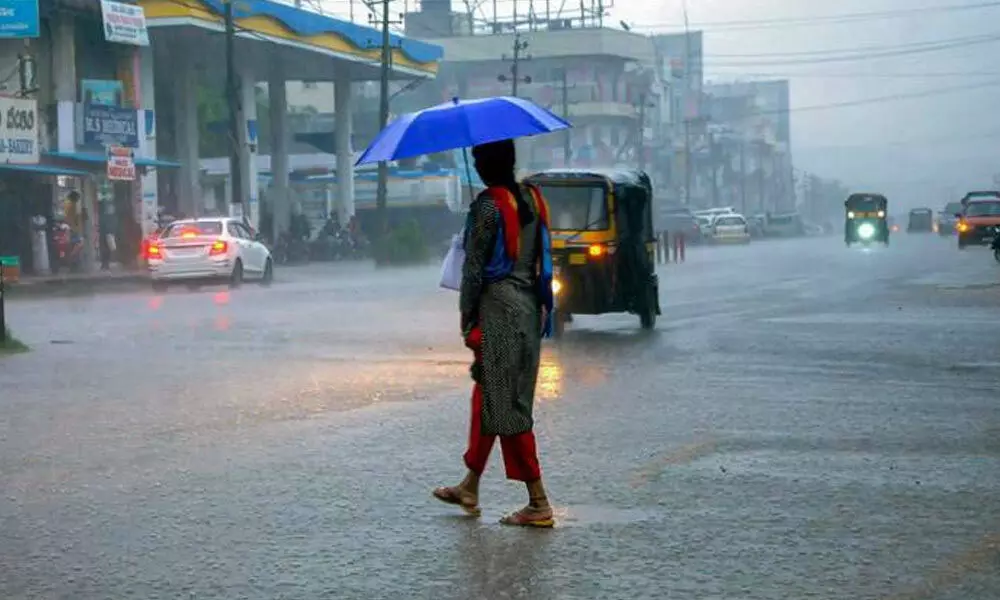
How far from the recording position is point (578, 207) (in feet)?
65.4

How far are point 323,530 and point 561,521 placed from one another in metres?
1.08

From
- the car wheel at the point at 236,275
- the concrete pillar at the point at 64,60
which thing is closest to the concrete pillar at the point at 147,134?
the concrete pillar at the point at 64,60

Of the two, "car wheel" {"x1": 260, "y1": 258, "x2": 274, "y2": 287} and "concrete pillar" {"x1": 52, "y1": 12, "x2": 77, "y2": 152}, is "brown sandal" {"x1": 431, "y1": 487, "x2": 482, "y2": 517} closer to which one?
"car wheel" {"x1": 260, "y1": 258, "x2": 274, "y2": 287}

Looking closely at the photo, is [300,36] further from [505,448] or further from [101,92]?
[505,448]

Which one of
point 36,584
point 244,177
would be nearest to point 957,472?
point 36,584

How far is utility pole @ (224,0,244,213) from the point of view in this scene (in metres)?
49.1

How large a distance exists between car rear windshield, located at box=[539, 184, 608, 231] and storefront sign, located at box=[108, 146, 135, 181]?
72.7ft

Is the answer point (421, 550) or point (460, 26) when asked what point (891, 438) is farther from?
point (460, 26)

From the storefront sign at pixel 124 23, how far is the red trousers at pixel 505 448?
39.4 meters

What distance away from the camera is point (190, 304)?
2716 cm

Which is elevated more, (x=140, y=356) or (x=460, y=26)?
(x=460, y=26)

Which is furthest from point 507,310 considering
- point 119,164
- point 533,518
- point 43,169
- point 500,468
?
point 43,169

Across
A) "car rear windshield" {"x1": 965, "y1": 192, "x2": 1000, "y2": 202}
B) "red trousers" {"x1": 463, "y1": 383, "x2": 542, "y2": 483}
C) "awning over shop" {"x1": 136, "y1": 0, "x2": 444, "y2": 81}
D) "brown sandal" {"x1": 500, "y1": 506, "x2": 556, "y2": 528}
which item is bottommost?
"brown sandal" {"x1": 500, "y1": 506, "x2": 556, "y2": 528}

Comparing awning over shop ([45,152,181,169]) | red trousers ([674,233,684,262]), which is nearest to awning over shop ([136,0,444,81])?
awning over shop ([45,152,181,169])
